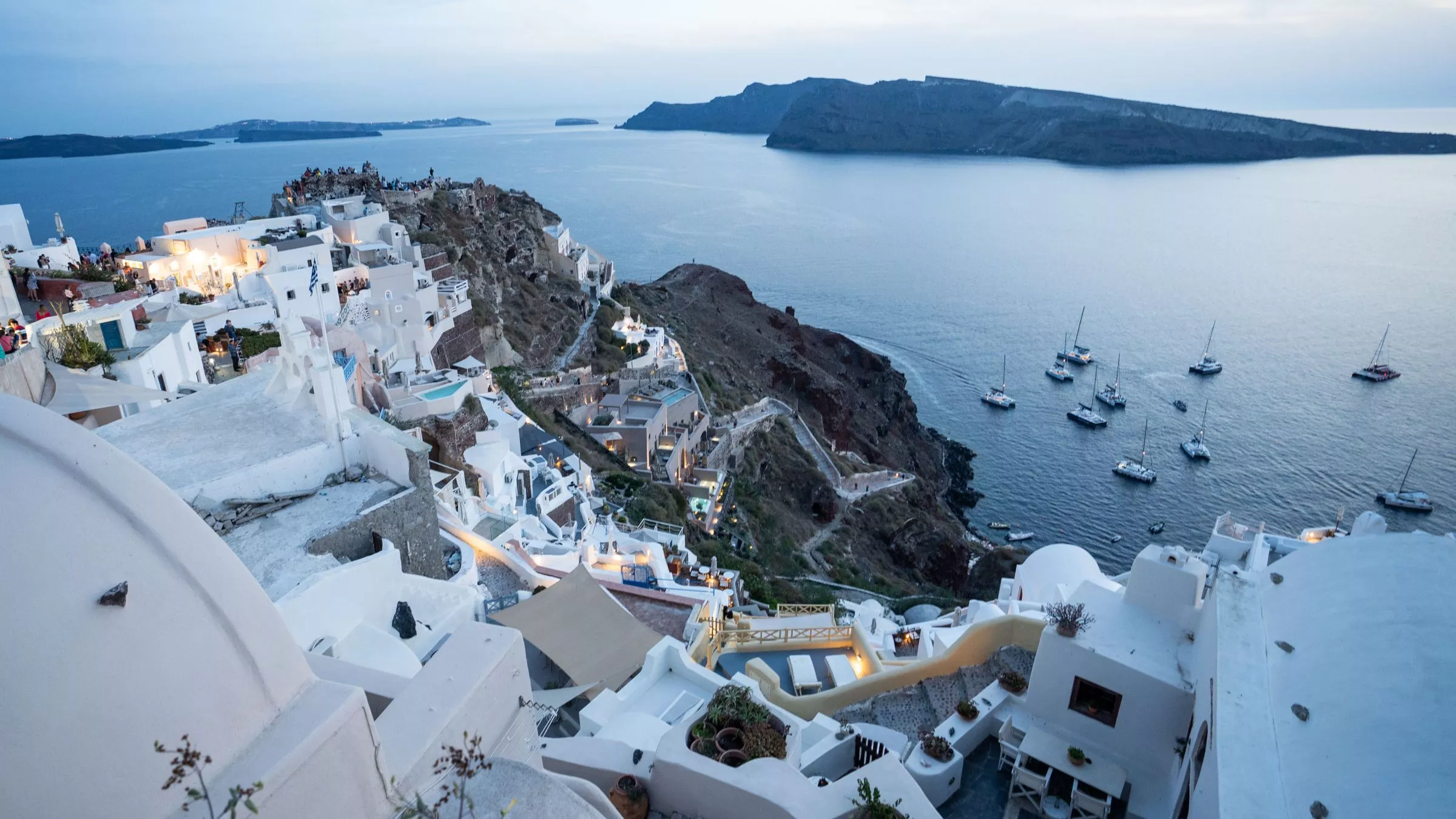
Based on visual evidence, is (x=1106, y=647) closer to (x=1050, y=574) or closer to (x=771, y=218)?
(x=1050, y=574)

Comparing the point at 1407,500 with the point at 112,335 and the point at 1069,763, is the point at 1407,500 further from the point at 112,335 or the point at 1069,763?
the point at 112,335

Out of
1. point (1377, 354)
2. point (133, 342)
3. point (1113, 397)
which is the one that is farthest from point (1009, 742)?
point (1377, 354)

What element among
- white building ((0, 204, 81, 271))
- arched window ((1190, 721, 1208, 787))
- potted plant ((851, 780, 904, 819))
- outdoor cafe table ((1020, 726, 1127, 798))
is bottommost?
outdoor cafe table ((1020, 726, 1127, 798))

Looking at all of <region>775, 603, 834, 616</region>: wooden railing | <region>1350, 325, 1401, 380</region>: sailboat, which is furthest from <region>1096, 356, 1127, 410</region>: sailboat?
<region>775, 603, 834, 616</region>: wooden railing

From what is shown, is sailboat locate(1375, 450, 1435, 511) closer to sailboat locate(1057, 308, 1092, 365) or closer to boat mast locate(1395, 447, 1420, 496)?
boat mast locate(1395, 447, 1420, 496)

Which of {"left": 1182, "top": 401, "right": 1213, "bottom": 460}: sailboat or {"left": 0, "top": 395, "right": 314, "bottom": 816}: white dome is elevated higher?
{"left": 0, "top": 395, "right": 314, "bottom": 816}: white dome

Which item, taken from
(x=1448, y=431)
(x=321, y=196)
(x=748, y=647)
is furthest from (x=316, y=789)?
(x=1448, y=431)

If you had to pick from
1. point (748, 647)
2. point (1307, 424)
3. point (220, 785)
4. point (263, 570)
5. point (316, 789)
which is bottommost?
point (1307, 424)

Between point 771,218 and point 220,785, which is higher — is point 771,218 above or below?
below
